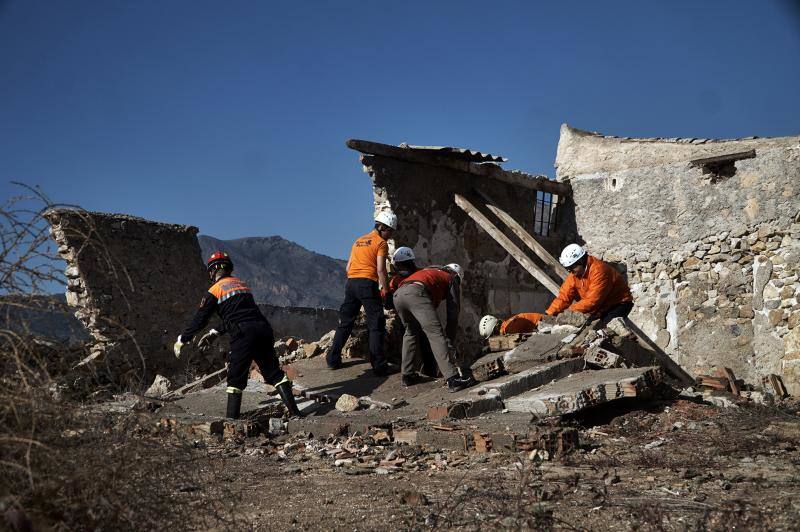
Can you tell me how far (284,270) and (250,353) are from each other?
978 inches

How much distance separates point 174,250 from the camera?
11.2 meters

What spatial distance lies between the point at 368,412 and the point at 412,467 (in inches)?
75.2

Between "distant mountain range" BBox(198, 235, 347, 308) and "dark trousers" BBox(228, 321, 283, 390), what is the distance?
21.8 meters

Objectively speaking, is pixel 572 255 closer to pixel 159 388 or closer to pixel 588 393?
pixel 588 393

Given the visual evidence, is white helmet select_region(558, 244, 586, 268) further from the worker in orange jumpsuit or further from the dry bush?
the dry bush

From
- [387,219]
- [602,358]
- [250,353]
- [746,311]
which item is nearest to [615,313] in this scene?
[602,358]

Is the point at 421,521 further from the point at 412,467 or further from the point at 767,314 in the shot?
the point at 767,314

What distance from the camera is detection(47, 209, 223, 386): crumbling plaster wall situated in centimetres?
1005

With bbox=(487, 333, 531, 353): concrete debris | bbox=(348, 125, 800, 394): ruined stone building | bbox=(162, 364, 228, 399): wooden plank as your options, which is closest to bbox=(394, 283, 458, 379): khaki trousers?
bbox=(487, 333, 531, 353): concrete debris

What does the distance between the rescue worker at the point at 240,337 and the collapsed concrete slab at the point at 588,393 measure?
218 centimetres

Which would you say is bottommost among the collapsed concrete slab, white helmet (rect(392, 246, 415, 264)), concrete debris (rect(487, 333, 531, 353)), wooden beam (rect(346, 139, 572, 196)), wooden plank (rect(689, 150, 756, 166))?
the collapsed concrete slab

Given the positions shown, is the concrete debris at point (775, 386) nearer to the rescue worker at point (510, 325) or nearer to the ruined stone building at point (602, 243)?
the ruined stone building at point (602, 243)

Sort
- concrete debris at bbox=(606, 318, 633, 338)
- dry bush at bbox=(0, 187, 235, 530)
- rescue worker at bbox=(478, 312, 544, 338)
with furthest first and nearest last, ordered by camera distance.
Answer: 1. rescue worker at bbox=(478, 312, 544, 338)
2. concrete debris at bbox=(606, 318, 633, 338)
3. dry bush at bbox=(0, 187, 235, 530)

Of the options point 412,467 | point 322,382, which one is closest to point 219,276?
point 322,382
